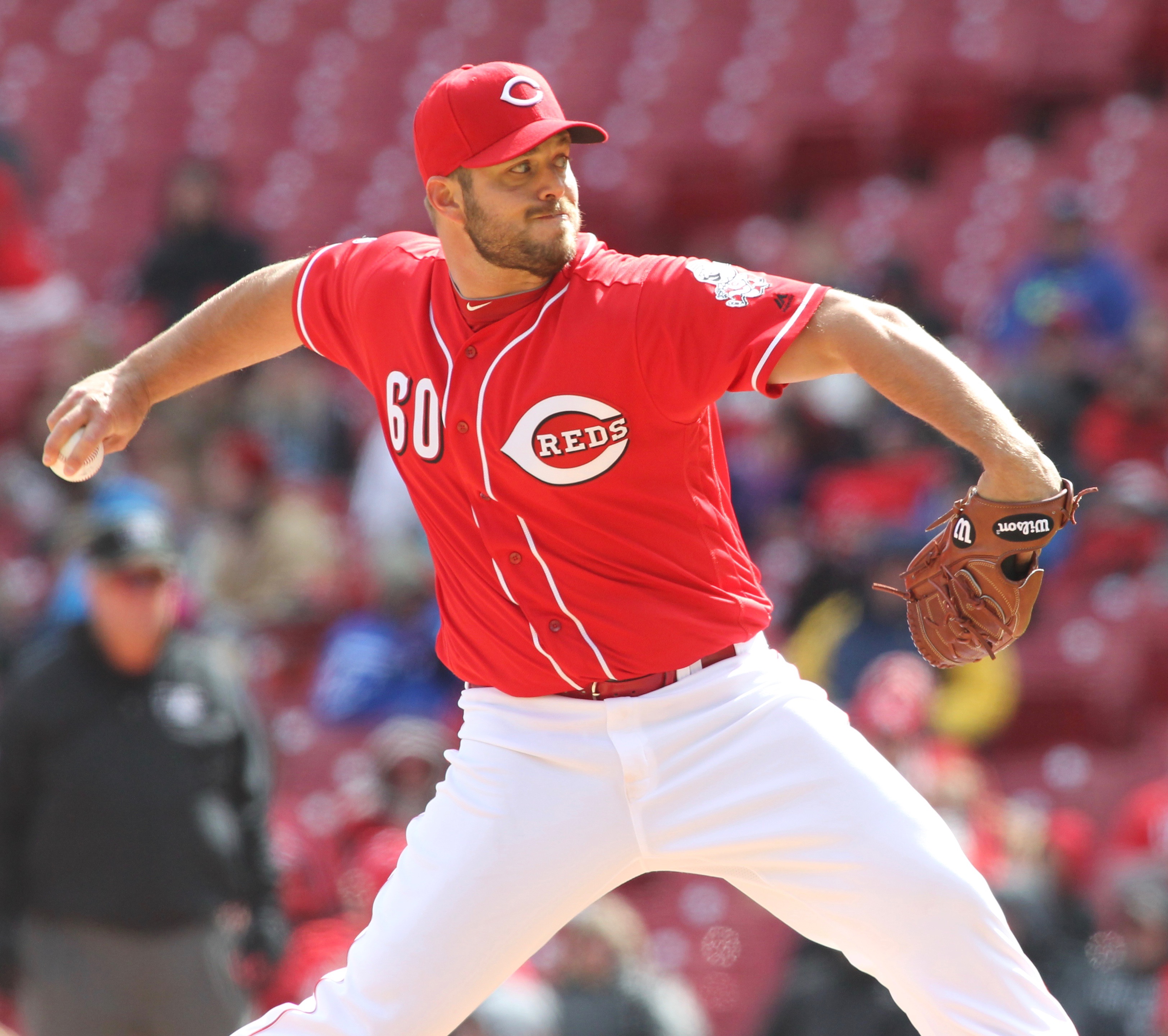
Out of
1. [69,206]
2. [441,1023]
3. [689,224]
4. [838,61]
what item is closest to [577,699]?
[441,1023]

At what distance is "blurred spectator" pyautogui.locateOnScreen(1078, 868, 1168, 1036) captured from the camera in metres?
5.22

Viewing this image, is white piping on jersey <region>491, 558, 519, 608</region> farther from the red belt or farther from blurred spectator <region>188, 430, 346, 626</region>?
blurred spectator <region>188, 430, 346, 626</region>

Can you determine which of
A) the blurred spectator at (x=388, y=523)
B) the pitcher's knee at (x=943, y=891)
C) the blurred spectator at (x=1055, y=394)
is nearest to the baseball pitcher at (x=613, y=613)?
the pitcher's knee at (x=943, y=891)

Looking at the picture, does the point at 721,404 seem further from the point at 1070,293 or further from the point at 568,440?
the point at 568,440

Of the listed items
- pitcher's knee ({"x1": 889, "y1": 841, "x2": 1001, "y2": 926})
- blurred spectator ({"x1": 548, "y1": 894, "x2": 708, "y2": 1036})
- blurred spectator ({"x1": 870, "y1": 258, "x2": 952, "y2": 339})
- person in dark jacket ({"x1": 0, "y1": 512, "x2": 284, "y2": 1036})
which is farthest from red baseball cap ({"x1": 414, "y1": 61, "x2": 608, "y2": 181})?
blurred spectator ({"x1": 870, "y1": 258, "x2": 952, "y2": 339})

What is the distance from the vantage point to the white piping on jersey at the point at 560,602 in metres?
3.04

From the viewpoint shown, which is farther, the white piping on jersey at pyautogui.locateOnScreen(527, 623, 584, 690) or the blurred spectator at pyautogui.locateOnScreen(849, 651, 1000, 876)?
the blurred spectator at pyautogui.locateOnScreen(849, 651, 1000, 876)

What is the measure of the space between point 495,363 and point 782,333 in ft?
1.73

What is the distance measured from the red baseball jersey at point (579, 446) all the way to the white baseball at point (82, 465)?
1.70ft

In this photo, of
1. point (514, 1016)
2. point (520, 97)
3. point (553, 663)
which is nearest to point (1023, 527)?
point (553, 663)

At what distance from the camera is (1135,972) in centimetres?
532

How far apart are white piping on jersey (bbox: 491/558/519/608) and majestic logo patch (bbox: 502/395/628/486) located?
202 millimetres

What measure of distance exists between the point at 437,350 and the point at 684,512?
523 millimetres

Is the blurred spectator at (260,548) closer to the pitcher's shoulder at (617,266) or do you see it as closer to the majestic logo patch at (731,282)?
the pitcher's shoulder at (617,266)
